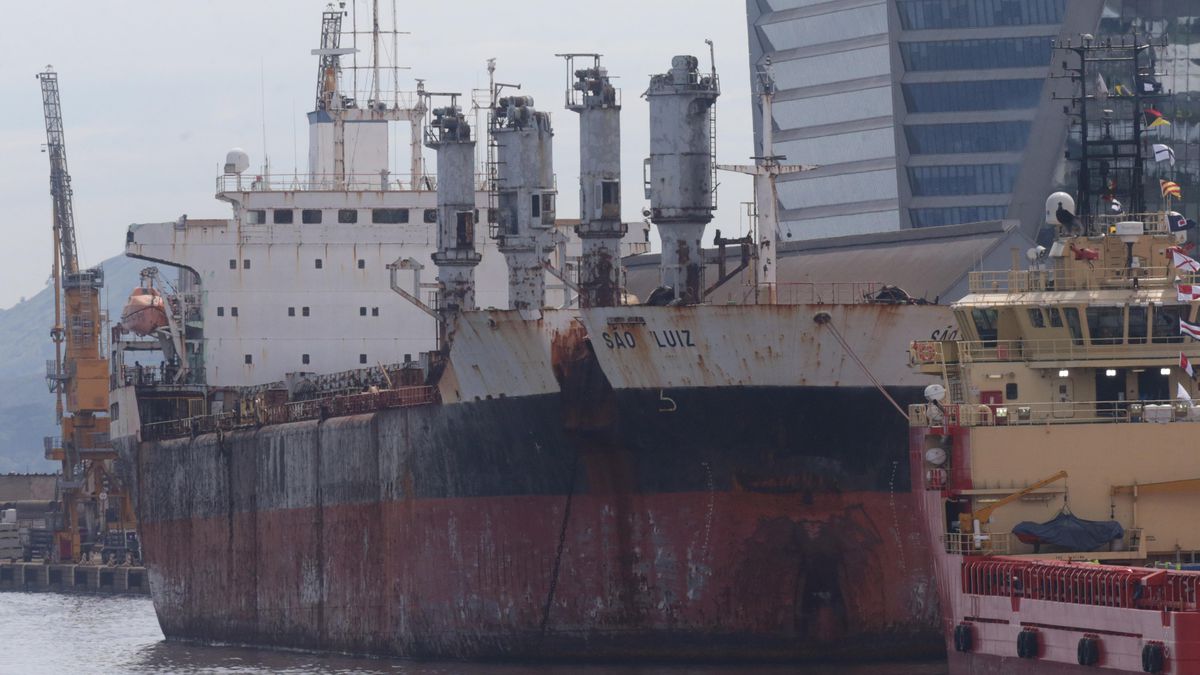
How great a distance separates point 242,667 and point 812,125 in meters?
70.2

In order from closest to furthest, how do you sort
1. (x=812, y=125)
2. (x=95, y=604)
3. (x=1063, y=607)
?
1. (x=1063, y=607)
2. (x=95, y=604)
3. (x=812, y=125)

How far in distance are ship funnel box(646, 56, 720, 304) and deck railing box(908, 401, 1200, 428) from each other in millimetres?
11978

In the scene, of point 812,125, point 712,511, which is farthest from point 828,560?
point 812,125

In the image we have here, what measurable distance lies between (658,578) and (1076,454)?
1099 cm

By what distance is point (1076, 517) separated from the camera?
91.5 feet

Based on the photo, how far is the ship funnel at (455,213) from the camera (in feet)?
150

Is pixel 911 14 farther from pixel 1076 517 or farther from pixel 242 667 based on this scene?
pixel 1076 517

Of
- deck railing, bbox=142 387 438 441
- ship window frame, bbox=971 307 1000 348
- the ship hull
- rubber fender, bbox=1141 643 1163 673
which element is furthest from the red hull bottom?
rubber fender, bbox=1141 643 1163 673

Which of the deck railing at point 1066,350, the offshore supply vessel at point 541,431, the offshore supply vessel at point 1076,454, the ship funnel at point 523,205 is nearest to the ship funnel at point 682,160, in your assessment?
the offshore supply vessel at point 541,431

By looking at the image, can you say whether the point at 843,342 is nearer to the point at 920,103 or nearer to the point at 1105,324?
the point at 1105,324

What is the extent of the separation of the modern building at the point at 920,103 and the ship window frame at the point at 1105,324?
217 feet

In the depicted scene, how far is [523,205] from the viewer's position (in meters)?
44.0

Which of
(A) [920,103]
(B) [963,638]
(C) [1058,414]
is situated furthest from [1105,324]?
(A) [920,103]

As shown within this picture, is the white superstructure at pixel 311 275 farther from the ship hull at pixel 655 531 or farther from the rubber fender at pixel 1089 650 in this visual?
the rubber fender at pixel 1089 650
